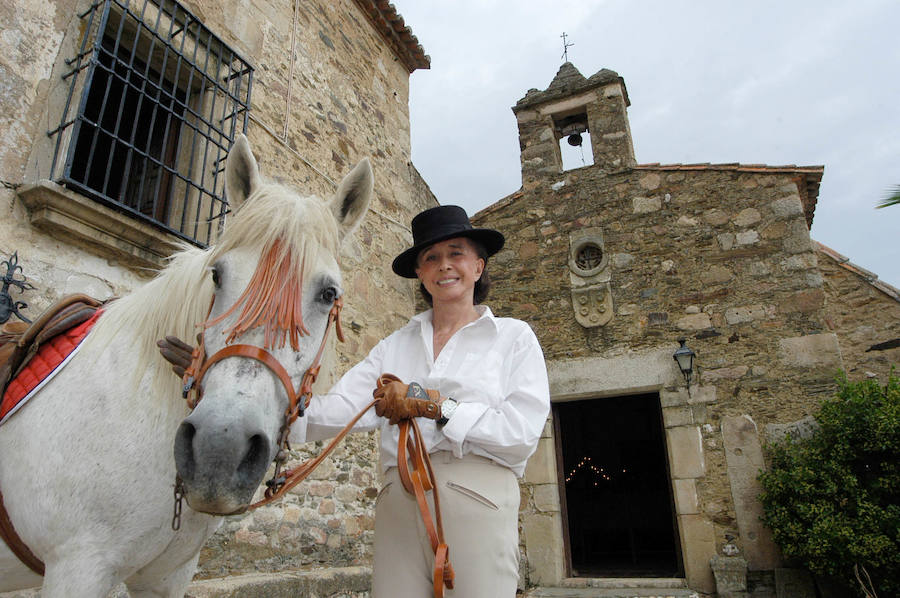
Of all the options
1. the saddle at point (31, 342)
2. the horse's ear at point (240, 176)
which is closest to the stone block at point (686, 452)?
the horse's ear at point (240, 176)

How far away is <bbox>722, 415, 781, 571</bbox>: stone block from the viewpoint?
4.71 metres

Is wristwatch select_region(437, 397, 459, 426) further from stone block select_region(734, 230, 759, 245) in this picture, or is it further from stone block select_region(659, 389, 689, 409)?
stone block select_region(734, 230, 759, 245)

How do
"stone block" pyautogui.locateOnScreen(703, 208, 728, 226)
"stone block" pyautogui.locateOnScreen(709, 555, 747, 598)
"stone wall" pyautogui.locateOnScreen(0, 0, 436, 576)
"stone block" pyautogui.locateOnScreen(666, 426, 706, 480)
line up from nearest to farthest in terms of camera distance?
"stone wall" pyautogui.locateOnScreen(0, 0, 436, 576), "stone block" pyautogui.locateOnScreen(709, 555, 747, 598), "stone block" pyautogui.locateOnScreen(666, 426, 706, 480), "stone block" pyautogui.locateOnScreen(703, 208, 728, 226)

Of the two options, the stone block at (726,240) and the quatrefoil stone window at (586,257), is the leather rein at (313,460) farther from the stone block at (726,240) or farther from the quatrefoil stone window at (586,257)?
the stone block at (726,240)

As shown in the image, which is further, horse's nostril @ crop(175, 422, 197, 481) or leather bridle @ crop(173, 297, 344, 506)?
leather bridle @ crop(173, 297, 344, 506)

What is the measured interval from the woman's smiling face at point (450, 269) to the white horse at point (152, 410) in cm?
34

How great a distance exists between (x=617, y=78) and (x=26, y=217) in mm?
6625

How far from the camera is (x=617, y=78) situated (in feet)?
22.6

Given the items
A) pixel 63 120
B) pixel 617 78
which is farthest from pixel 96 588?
pixel 617 78

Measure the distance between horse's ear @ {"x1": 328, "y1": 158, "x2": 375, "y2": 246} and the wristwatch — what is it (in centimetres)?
67

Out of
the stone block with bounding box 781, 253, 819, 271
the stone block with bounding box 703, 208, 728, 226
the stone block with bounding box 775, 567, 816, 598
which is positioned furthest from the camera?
the stone block with bounding box 703, 208, 728, 226

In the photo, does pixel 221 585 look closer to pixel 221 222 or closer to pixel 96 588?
pixel 96 588

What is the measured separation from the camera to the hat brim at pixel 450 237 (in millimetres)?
1728

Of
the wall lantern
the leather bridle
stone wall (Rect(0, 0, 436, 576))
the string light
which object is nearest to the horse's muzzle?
the leather bridle
